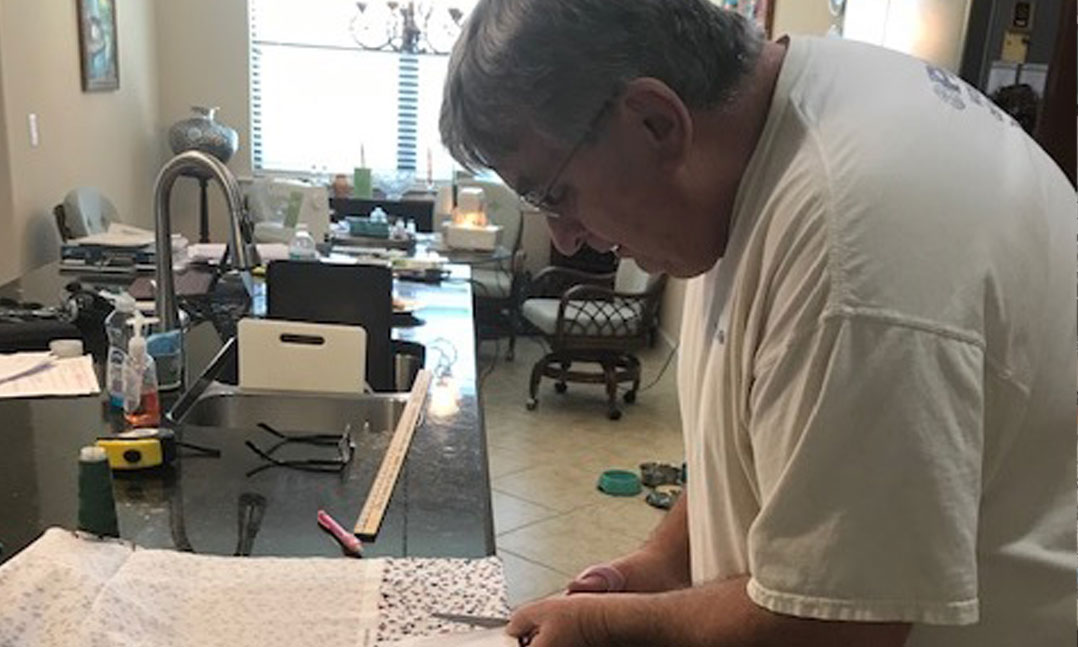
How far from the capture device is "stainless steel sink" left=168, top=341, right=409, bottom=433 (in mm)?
1867

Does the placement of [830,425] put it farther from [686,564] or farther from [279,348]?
[279,348]

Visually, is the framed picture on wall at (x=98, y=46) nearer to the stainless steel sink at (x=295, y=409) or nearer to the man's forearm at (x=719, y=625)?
the stainless steel sink at (x=295, y=409)

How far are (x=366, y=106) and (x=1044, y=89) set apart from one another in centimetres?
522

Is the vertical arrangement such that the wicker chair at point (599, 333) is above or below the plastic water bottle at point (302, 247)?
below

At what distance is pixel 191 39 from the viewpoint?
6094mm

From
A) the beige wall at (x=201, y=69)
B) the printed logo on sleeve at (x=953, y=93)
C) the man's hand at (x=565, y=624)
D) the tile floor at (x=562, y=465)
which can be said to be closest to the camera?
the printed logo on sleeve at (x=953, y=93)

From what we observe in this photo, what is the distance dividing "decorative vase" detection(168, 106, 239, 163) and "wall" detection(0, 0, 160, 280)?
0.30m

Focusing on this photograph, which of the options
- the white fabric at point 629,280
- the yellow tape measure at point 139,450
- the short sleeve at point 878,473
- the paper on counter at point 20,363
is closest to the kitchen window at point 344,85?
the white fabric at point 629,280

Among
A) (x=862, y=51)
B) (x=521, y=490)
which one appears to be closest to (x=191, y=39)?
(x=521, y=490)

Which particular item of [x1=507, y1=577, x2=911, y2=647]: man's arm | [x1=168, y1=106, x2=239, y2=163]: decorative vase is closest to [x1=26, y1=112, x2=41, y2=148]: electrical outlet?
[x1=168, y1=106, x2=239, y2=163]: decorative vase

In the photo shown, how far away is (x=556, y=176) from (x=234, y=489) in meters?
0.79

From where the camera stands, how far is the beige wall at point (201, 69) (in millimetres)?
6066

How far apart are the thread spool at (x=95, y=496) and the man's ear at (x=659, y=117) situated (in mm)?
798

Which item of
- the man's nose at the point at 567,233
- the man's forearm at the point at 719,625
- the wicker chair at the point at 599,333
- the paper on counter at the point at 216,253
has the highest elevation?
the man's nose at the point at 567,233
